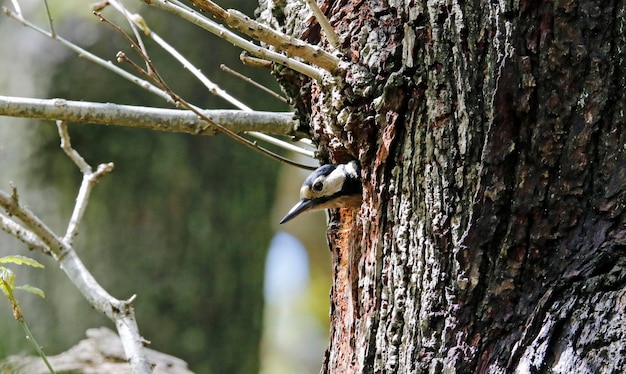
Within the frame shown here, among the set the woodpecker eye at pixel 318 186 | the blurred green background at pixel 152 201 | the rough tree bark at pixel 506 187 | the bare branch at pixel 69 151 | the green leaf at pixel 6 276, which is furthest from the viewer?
the blurred green background at pixel 152 201

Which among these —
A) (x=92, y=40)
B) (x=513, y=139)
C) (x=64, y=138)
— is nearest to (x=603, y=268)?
(x=513, y=139)

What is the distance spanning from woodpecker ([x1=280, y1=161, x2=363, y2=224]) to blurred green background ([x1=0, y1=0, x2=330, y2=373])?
96.2 inches

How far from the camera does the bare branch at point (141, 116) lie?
2111 mm

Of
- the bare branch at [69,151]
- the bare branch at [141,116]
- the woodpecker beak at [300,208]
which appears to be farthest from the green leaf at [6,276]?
the woodpecker beak at [300,208]

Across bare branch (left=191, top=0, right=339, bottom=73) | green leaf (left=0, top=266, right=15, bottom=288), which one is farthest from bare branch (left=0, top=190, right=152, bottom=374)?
bare branch (left=191, top=0, right=339, bottom=73)

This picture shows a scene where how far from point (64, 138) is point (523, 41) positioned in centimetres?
160

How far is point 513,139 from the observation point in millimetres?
1614

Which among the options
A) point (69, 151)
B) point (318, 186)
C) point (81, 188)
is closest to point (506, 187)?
point (318, 186)

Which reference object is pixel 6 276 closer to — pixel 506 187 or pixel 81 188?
pixel 81 188

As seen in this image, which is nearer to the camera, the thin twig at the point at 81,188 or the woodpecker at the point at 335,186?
the woodpecker at the point at 335,186

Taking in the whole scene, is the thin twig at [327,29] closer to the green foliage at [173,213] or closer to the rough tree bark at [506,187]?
the rough tree bark at [506,187]

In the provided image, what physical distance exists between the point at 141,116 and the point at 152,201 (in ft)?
9.14

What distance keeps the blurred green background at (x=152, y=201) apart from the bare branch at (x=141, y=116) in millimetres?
2386

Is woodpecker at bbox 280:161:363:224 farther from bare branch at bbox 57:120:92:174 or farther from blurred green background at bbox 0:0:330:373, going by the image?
blurred green background at bbox 0:0:330:373
